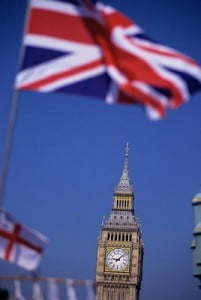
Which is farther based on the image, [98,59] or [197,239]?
[197,239]

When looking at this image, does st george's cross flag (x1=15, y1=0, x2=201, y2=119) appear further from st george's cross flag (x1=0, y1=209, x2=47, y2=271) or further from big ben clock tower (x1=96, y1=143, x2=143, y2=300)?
big ben clock tower (x1=96, y1=143, x2=143, y2=300)

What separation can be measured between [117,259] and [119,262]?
0.60 metres

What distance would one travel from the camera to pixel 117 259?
107250mm

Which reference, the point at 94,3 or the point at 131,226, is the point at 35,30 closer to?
the point at 94,3

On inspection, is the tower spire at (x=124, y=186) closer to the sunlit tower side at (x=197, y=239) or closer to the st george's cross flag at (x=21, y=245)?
the sunlit tower side at (x=197, y=239)

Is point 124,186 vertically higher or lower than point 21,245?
higher

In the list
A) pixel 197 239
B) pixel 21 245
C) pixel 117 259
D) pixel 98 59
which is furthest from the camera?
pixel 117 259

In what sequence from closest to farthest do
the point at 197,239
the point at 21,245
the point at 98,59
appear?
the point at 98,59 < the point at 21,245 < the point at 197,239

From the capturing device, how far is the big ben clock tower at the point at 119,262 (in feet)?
348

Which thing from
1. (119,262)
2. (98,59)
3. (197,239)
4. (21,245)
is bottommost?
(21,245)

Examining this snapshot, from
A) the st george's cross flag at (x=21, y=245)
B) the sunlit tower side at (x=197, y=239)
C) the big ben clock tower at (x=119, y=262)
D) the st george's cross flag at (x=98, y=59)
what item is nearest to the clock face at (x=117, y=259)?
the big ben clock tower at (x=119, y=262)

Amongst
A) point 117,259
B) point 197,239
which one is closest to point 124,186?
point 117,259

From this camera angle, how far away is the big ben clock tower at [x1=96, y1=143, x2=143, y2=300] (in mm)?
106125

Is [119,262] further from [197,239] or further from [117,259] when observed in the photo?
[197,239]
